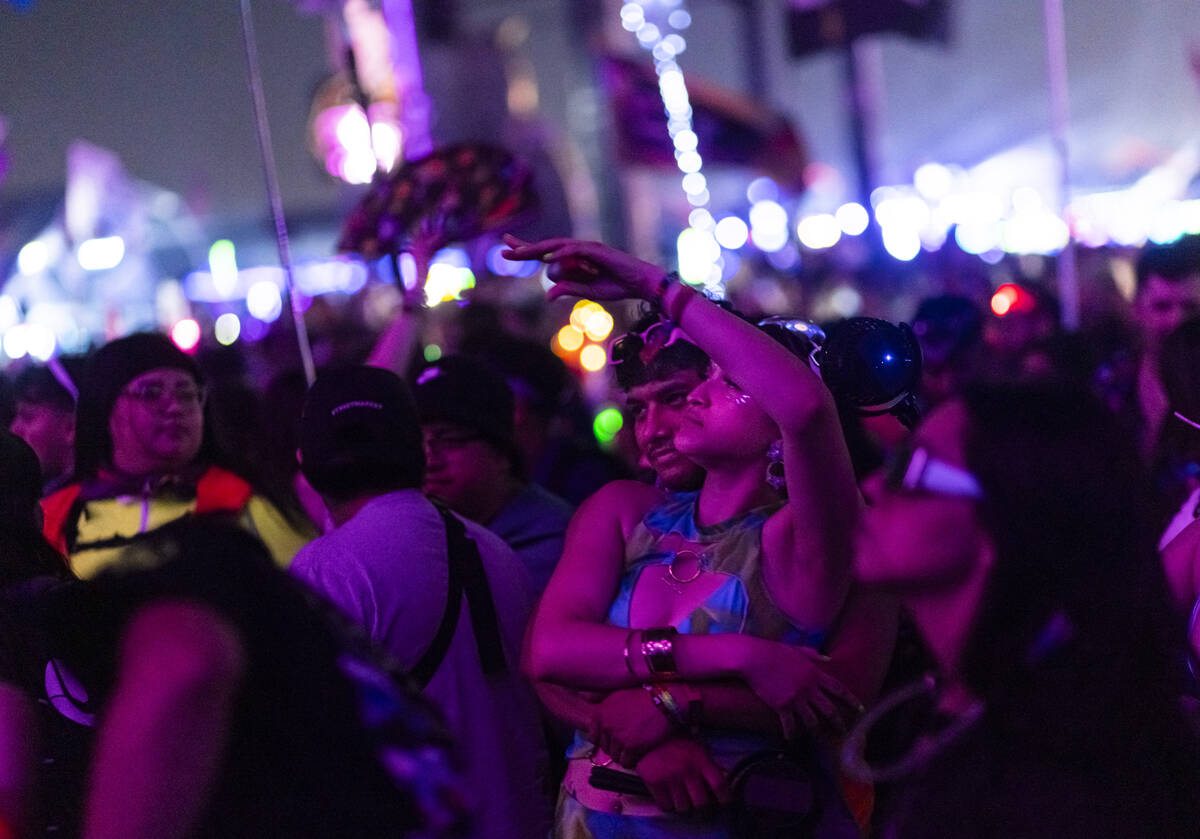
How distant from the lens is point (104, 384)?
14.3 ft

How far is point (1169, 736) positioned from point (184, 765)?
55.9 inches

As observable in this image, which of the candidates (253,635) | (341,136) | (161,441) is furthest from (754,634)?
(341,136)

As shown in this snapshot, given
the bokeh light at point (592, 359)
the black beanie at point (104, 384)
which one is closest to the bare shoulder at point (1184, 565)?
the black beanie at point (104, 384)

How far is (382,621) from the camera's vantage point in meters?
2.93

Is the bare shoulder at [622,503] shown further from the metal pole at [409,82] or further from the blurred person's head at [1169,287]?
the metal pole at [409,82]

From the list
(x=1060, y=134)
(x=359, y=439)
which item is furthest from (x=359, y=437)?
(x=1060, y=134)

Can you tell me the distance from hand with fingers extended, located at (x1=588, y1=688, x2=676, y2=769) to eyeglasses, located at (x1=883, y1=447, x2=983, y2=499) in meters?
0.80

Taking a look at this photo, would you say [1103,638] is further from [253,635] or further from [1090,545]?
[253,635]

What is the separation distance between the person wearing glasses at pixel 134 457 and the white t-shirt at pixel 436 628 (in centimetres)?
138

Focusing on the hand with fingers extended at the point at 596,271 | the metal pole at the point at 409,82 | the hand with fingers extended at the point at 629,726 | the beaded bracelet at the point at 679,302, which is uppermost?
the metal pole at the point at 409,82

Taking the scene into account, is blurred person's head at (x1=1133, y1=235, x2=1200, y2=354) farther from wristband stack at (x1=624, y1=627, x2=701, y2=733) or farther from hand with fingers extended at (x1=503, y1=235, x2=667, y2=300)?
wristband stack at (x1=624, y1=627, x2=701, y2=733)

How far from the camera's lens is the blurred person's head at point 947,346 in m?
5.71

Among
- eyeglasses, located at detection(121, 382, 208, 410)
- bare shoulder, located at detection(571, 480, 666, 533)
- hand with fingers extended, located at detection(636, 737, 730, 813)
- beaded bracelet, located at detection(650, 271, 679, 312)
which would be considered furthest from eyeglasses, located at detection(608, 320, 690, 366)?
eyeglasses, located at detection(121, 382, 208, 410)

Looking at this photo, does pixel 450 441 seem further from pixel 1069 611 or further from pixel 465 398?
pixel 1069 611
